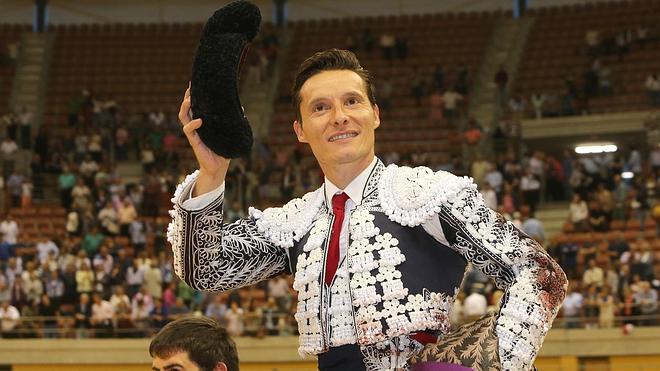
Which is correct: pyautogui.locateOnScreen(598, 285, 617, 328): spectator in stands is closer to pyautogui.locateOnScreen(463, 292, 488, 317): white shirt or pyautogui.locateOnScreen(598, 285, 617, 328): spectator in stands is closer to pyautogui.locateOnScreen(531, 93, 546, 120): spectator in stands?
pyautogui.locateOnScreen(463, 292, 488, 317): white shirt

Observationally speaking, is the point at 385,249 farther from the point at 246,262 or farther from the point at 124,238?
the point at 124,238

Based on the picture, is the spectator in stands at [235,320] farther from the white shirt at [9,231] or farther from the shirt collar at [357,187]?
the shirt collar at [357,187]

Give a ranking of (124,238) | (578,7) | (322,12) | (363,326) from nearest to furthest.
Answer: (363,326), (124,238), (578,7), (322,12)

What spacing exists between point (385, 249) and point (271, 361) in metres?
8.54

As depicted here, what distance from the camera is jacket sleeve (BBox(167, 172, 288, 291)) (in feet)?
8.66

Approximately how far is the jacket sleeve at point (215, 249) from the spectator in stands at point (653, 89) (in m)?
13.7

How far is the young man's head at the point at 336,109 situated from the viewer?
105 inches

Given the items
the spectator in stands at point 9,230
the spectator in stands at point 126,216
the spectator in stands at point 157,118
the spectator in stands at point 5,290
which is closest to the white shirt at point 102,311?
the spectator in stands at point 5,290

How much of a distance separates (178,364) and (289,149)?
13.7 meters

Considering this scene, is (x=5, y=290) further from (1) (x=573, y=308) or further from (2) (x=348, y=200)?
(2) (x=348, y=200)

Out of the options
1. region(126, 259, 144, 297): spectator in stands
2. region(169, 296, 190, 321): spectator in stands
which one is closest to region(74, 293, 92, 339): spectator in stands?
region(126, 259, 144, 297): spectator in stands

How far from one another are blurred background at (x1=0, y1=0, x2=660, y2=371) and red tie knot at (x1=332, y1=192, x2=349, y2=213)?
5.72 metres

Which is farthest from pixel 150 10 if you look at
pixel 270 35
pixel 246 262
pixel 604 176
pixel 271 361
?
pixel 246 262

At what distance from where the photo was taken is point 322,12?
825 inches
